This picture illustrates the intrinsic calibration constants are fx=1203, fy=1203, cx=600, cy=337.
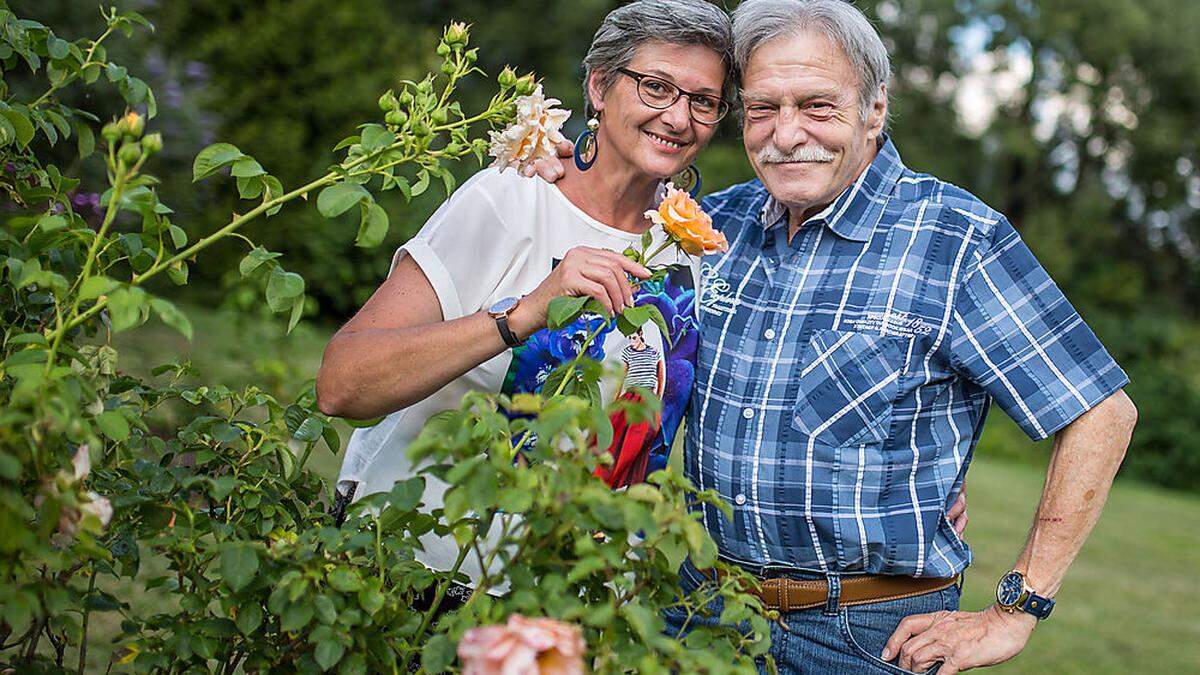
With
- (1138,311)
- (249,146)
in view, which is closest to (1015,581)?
(249,146)

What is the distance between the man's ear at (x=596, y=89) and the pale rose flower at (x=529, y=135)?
1.59ft

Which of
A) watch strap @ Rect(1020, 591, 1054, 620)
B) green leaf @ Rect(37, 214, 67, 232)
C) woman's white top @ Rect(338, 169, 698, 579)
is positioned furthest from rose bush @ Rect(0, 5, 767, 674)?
watch strap @ Rect(1020, 591, 1054, 620)

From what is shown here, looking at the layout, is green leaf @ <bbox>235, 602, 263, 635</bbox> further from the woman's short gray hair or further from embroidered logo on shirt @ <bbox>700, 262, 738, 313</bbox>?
the woman's short gray hair

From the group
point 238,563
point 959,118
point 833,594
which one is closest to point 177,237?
point 238,563

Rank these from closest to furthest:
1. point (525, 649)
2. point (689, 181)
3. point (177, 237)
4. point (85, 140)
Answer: point (525, 649), point (177, 237), point (85, 140), point (689, 181)

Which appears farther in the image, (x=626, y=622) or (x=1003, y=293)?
(x=1003, y=293)

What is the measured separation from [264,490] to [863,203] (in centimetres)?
122

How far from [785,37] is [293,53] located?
384 inches

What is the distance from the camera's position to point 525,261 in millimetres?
2199

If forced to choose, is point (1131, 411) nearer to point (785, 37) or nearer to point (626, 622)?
point (785, 37)

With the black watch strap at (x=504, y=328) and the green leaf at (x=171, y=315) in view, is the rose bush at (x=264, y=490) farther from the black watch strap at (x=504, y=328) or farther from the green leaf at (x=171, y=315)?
the black watch strap at (x=504, y=328)

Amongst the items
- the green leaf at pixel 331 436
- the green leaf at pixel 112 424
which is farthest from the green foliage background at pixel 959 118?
the green leaf at pixel 112 424

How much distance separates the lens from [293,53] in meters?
11.2

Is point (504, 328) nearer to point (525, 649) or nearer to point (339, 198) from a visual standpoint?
point (339, 198)
